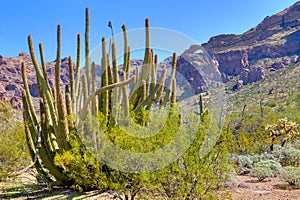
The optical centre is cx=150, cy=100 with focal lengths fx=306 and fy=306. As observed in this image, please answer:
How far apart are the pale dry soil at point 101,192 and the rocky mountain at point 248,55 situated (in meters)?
50.7

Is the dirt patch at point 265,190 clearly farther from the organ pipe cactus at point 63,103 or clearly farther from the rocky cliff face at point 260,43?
the rocky cliff face at point 260,43

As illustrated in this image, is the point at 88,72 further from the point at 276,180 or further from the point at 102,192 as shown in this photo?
the point at 276,180

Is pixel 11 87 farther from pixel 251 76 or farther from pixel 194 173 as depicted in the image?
pixel 194 173

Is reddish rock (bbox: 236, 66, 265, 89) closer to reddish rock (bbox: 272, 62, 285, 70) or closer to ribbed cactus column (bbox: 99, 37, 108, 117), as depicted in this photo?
reddish rock (bbox: 272, 62, 285, 70)

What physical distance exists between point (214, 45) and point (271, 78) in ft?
185

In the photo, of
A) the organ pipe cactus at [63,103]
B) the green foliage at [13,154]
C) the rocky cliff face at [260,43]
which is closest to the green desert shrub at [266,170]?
the organ pipe cactus at [63,103]

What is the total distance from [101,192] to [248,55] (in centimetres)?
9637

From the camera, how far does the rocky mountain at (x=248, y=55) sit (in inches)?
2931

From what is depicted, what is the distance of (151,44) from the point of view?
8.41 metres

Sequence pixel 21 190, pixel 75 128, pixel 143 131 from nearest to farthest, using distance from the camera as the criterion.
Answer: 1. pixel 143 131
2. pixel 75 128
3. pixel 21 190

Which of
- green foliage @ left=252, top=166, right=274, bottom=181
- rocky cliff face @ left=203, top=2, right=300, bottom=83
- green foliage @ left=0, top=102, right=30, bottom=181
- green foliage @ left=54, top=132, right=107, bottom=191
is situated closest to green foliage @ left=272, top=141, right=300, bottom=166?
green foliage @ left=252, top=166, right=274, bottom=181

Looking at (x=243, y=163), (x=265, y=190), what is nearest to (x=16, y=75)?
(x=243, y=163)

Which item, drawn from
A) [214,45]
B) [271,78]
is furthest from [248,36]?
[271,78]

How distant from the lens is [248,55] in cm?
9619
